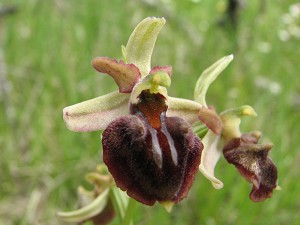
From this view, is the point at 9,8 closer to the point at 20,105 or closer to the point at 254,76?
the point at 20,105

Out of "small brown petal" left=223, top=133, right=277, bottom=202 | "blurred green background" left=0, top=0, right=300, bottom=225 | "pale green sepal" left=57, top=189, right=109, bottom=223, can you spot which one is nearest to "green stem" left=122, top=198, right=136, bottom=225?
"pale green sepal" left=57, top=189, right=109, bottom=223

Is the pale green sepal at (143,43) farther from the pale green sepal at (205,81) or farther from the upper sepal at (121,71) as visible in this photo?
the pale green sepal at (205,81)

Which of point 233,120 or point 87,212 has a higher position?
point 233,120

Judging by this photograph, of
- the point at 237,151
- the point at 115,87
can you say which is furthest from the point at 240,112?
the point at 115,87

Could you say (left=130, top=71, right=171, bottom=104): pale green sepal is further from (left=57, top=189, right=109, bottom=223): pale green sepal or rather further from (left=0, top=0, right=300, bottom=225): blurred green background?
(left=0, top=0, right=300, bottom=225): blurred green background

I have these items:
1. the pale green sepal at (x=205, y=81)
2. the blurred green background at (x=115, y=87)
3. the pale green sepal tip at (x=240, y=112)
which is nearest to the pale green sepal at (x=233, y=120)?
the pale green sepal tip at (x=240, y=112)

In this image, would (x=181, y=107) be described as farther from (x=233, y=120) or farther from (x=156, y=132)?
(x=233, y=120)
